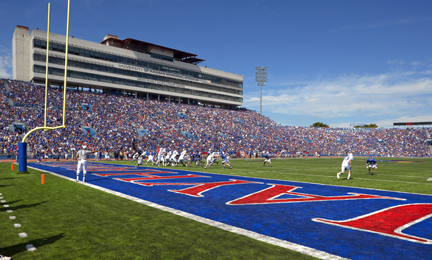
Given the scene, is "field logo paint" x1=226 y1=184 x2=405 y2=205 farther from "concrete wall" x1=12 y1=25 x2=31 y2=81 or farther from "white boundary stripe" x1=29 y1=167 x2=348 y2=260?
"concrete wall" x1=12 y1=25 x2=31 y2=81

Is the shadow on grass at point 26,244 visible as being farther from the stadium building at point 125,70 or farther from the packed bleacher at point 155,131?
the stadium building at point 125,70

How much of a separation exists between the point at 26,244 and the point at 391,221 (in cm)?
824

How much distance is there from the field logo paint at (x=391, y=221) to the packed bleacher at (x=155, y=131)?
34037mm

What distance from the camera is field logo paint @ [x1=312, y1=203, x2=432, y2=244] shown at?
6.26 meters

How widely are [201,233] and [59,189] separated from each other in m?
7.97

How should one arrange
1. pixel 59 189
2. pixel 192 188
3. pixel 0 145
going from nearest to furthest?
pixel 59 189, pixel 192 188, pixel 0 145

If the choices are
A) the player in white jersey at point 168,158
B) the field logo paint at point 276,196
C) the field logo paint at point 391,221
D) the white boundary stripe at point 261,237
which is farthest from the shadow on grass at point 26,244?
the player in white jersey at point 168,158

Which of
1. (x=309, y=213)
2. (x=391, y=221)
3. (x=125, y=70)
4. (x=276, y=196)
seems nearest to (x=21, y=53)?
(x=125, y=70)

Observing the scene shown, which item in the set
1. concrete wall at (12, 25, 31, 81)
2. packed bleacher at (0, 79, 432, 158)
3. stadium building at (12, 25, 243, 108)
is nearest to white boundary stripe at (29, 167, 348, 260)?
packed bleacher at (0, 79, 432, 158)

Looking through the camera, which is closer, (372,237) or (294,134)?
(372,237)

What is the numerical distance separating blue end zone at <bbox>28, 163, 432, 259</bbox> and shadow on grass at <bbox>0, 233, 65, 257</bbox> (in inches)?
141

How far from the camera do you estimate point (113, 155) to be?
39.2 metres

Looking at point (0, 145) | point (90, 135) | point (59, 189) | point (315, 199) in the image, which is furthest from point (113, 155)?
point (315, 199)

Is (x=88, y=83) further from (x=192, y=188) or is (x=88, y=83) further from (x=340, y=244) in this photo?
(x=340, y=244)
